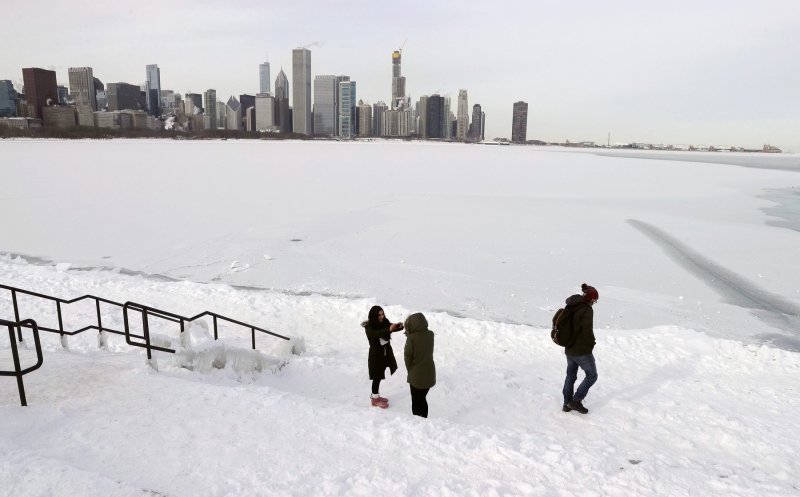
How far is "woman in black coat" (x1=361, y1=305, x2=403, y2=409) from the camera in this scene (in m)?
5.62

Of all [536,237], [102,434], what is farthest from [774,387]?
[536,237]

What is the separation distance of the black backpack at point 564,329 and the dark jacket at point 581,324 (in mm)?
30

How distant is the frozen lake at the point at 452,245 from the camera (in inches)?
437

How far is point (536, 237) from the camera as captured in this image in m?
17.8

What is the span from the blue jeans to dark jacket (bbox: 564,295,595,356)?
0.32 ft

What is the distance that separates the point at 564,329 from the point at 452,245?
35.7 ft

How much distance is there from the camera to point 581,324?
5.48 meters

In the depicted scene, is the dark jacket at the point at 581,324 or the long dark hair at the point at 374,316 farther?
the long dark hair at the point at 374,316

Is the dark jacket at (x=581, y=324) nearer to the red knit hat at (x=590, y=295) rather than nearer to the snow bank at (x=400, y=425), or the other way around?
the red knit hat at (x=590, y=295)

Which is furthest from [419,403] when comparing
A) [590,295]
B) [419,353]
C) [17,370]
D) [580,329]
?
[17,370]

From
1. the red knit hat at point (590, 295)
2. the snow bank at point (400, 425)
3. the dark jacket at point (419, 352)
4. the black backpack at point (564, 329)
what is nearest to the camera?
the snow bank at point (400, 425)

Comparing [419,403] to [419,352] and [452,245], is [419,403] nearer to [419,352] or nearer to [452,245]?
[419,352]

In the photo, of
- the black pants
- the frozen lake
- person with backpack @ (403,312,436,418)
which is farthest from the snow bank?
the frozen lake

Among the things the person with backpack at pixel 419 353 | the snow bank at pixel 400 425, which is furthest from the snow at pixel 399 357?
the person with backpack at pixel 419 353
